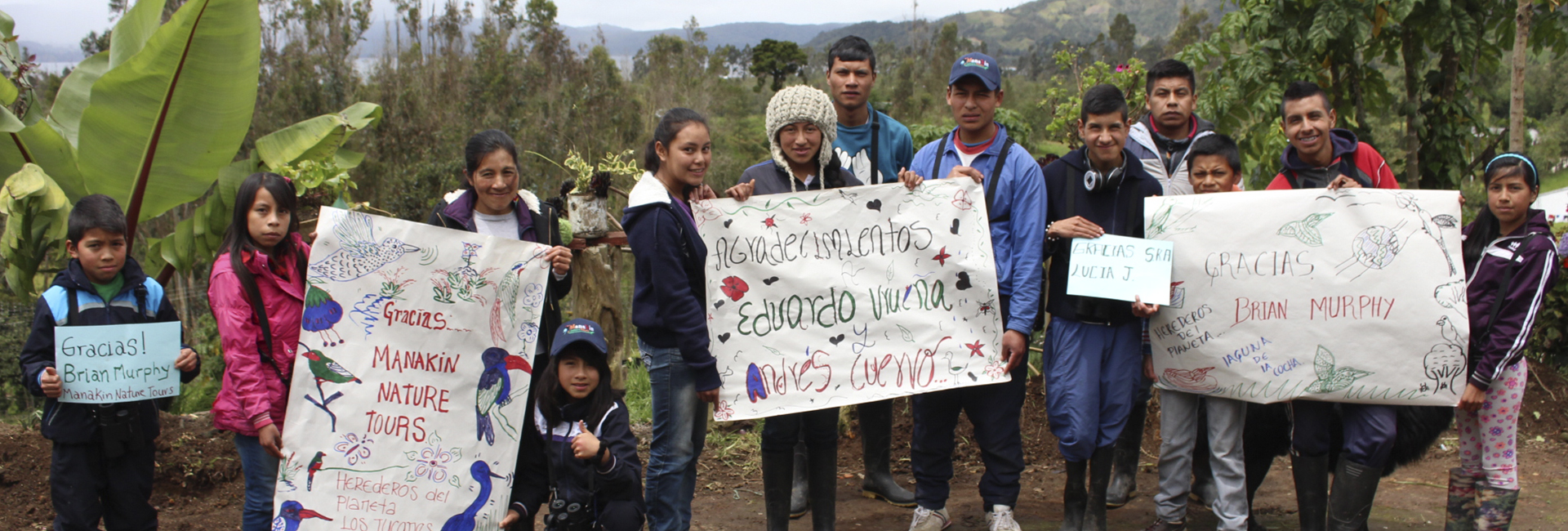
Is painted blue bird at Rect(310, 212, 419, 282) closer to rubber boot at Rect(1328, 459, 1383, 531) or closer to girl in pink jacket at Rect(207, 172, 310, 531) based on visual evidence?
girl in pink jacket at Rect(207, 172, 310, 531)

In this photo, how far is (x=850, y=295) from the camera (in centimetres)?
363

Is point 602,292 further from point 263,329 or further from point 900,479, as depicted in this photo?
point 263,329

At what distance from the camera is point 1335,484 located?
11.6 ft

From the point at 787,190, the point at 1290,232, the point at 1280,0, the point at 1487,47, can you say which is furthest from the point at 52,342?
the point at 1487,47

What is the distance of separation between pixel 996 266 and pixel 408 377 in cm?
226

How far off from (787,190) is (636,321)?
784 millimetres

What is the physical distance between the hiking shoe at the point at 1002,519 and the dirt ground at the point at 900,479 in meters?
0.45

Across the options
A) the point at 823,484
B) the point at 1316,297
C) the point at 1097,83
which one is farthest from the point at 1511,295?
the point at 1097,83

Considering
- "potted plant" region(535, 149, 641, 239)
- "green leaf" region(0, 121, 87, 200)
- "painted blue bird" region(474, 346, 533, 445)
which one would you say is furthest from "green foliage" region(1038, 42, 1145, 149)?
"green leaf" region(0, 121, 87, 200)

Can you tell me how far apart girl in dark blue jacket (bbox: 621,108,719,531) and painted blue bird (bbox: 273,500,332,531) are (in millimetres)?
1175

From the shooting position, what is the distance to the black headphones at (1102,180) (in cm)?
358

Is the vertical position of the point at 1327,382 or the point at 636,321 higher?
the point at 636,321

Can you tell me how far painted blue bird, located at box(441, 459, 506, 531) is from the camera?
3.43 m

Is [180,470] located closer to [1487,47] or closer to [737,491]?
[737,491]
